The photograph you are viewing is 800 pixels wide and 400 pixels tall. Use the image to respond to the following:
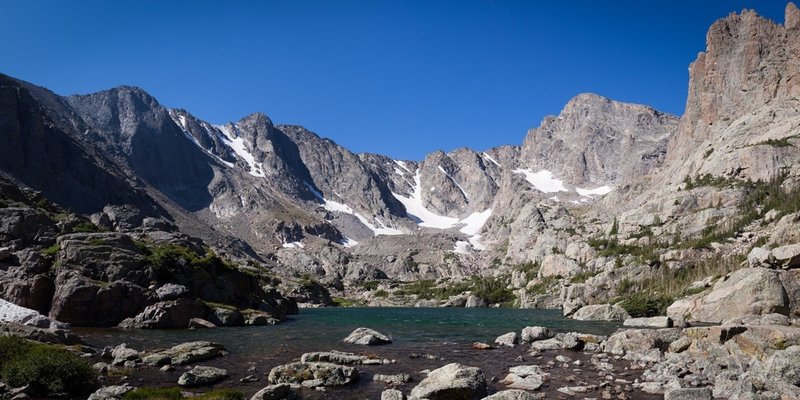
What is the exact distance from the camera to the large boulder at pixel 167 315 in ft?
188

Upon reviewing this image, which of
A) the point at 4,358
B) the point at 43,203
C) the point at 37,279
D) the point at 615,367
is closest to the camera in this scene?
the point at 4,358

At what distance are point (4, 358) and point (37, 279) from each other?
39.7 meters

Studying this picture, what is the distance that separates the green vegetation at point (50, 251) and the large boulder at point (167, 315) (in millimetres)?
14095

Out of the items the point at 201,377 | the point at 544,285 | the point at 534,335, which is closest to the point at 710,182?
the point at 544,285

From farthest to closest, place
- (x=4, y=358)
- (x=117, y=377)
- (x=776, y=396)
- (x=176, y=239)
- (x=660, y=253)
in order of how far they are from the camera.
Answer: (x=660, y=253)
(x=176, y=239)
(x=117, y=377)
(x=4, y=358)
(x=776, y=396)

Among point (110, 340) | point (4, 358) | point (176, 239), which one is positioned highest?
point (176, 239)

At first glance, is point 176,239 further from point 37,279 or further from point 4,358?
point 4,358

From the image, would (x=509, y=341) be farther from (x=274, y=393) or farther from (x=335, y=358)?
(x=274, y=393)

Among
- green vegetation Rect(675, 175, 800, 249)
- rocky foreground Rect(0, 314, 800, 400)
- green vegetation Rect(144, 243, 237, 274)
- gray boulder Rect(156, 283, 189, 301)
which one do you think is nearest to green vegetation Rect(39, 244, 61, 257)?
green vegetation Rect(144, 243, 237, 274)

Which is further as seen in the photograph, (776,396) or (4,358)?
(4,358)

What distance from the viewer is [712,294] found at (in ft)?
254

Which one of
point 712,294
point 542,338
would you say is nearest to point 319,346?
point 542,338

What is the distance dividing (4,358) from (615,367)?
3517 cm

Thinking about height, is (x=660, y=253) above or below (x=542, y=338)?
above
